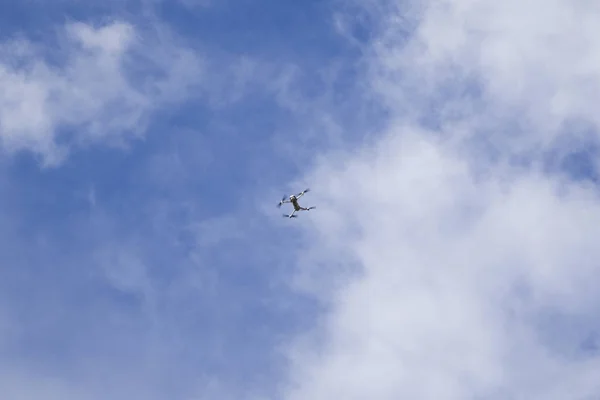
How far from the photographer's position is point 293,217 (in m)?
162
